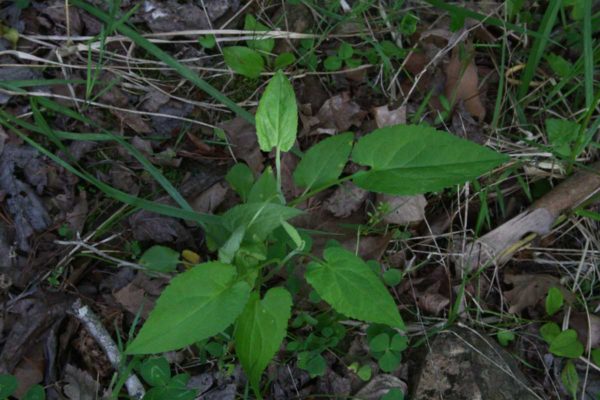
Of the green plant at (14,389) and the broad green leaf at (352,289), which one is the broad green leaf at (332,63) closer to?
the broad green leaf at (352,289)

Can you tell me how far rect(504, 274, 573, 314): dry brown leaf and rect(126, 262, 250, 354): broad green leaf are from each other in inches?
49.3

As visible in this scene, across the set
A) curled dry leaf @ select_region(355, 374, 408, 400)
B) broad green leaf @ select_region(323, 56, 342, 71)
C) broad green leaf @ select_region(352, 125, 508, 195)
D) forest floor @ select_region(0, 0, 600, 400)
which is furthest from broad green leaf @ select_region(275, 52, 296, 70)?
curled dry leaf @ select_region(355, 374, 408, 400)

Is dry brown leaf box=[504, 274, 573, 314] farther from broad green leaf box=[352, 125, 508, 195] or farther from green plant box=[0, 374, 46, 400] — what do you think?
green plant box=[0, 374, 46, 400]

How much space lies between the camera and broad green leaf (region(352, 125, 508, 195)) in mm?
1690

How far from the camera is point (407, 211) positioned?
7.84ft

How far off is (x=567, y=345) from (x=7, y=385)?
2.05 m

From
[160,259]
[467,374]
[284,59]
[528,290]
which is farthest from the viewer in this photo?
[284,59]

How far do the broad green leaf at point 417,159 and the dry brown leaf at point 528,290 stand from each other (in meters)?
0.88

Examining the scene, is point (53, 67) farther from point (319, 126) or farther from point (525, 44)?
point (525, 44)

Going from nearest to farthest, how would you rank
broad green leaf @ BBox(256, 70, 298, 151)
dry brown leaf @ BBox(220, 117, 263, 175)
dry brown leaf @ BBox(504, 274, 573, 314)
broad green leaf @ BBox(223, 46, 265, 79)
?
broad green leaf @ BBox(256, 70, 298, 151) → dry brown leaf @ BBox(504, 274, 573, 314) → dry brown leaf @ BBox(220, 117, 263, 175) → broad green leaf @ BBox(223, 46, 265, 79)

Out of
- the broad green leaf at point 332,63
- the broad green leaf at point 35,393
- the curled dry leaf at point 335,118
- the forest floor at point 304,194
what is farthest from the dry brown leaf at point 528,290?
the broad green leaf at point 35,393

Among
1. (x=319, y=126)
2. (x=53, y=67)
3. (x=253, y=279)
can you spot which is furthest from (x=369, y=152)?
(x=53, y=67)

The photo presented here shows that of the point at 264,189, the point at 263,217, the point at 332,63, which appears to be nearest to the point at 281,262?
the point at 263,217

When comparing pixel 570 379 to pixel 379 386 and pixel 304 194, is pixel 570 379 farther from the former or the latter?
pixel 304 194
